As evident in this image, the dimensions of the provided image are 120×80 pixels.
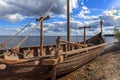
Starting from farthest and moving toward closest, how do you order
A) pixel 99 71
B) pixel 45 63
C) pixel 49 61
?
pixel 99 71, pixel 45 63, pixel 49 61

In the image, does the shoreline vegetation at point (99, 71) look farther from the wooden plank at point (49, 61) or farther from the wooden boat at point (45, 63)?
the wooden plank at point (49, 61)

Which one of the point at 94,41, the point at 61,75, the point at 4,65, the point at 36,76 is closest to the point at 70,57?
the point at 61,75

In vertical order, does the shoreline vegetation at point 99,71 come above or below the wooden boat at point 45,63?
below

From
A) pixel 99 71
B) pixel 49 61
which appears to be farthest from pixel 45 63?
pixel 99 71

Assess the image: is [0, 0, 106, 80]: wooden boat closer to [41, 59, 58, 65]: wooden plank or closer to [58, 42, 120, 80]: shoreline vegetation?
[41, 59, 58, 65]: wooden plank

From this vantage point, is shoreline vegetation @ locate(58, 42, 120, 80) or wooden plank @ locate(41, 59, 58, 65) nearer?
wooden plank @ locate(41, 59, 58, 65)

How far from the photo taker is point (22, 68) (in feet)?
43.0

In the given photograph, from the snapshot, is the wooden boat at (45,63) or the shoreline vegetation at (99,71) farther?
the shoreline vegetation at (99,71)

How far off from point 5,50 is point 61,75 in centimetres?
499

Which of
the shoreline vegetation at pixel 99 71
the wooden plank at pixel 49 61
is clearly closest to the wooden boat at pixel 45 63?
the wooden plank at pixel 49 61

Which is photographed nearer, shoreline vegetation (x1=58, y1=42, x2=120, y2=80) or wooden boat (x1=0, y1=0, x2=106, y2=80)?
wooden boat (x1=0, y1=0, x2=106, y2=80)

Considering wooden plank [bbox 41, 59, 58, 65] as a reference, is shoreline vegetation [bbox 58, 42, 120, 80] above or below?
below

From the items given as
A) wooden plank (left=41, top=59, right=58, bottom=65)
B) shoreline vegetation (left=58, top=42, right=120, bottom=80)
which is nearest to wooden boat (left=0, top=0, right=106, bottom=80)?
wooden plank (left=41, top=59, right=58, bottom=65)

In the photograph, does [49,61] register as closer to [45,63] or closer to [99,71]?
[45,63]
